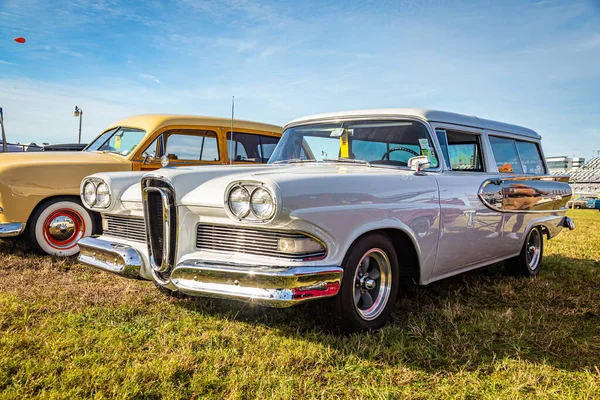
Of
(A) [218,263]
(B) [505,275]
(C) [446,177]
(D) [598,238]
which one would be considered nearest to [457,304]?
(C) [446,177]

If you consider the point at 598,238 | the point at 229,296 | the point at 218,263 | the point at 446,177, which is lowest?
the point at 598,238

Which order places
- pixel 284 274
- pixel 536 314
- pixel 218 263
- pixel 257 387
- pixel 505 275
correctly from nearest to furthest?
pixel 257 387 < pixel 284 274 < pixel 218 263 < pixel 536 314 < pixel 505 275

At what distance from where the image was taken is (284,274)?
2449 millimetres

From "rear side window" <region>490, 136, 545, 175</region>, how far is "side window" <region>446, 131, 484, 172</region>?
31 centimetres

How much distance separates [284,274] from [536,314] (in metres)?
2.28

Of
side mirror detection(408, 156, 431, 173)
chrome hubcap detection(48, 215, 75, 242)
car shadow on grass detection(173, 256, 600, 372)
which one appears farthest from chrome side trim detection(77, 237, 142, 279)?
side mirror detection(408, 156, 431, 173)

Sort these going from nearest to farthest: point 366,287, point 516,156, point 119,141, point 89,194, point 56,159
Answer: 1. point 366,287
2. point 89,194
3. point 516,156
4. point 56,159
5. point 119,141

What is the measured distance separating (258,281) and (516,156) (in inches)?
141

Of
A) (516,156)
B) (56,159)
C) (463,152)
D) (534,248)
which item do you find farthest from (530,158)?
(56,159)

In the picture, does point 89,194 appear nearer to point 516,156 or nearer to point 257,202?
point 257,202

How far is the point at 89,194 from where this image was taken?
3770 mm

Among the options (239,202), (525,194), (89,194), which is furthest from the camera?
(525,194)

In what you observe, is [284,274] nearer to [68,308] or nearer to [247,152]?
[68,308]

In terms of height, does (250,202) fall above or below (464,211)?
above
